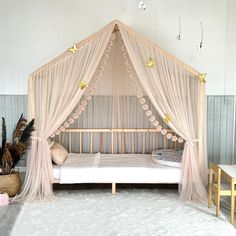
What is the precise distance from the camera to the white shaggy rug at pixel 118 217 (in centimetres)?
361

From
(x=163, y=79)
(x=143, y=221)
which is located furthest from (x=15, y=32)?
(x=143, y=221)

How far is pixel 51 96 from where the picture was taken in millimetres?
4480

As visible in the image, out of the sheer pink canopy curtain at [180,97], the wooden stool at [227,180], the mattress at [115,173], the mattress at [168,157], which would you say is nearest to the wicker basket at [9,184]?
the mattress at [115,173]

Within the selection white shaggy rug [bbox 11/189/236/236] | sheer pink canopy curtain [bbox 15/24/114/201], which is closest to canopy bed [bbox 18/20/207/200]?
sheer pink canopy curtain [bbox 15/24/114/201]

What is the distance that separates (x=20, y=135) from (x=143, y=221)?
187 centimetres

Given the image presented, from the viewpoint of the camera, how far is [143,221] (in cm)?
385

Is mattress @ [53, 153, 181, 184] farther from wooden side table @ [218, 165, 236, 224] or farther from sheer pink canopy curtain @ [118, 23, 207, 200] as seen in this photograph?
wooden side table @ [218, 165, 236, 224]

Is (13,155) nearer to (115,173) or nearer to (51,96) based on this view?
(51,96)

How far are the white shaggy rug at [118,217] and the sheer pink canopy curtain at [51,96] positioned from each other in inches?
12.2

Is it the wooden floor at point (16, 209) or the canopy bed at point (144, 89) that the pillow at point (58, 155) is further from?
the wooden floor at point (16, 209)

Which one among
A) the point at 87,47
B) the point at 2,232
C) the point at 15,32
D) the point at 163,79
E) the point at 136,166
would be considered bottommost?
the point at 2,232

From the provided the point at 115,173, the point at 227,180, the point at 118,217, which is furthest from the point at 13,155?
the point at 227,180

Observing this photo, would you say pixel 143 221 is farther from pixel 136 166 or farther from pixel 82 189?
pixel 82 189

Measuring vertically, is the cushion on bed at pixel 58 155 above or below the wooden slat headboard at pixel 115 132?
below
